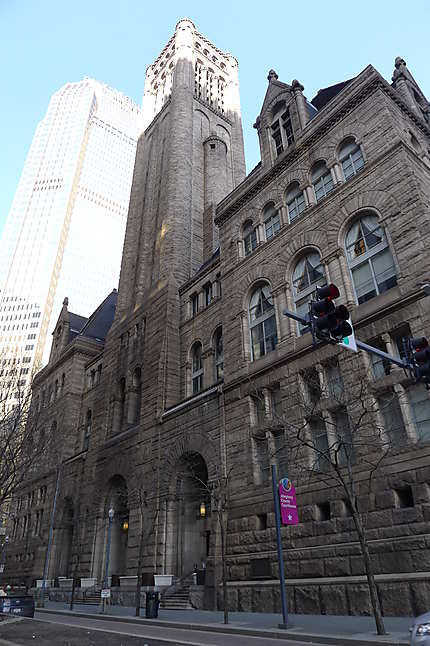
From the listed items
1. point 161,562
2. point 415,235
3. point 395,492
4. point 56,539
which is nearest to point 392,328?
point 415,235

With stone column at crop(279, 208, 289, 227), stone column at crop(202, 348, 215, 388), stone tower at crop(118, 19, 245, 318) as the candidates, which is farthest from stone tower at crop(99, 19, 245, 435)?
stone column at crop(279, 208, 289, 227)

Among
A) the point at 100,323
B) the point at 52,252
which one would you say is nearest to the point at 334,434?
the point at 100,323

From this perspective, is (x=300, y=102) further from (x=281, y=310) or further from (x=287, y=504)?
(x=287, y=504)

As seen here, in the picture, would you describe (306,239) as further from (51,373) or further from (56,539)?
(51,373)

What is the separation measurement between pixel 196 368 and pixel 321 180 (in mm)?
14694

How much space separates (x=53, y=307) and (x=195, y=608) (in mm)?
145275

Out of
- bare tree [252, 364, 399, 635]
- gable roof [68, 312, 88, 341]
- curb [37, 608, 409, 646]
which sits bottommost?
curb [37, 608, 409, 646]

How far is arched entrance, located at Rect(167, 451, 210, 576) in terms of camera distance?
25781mm

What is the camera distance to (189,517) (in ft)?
88.6

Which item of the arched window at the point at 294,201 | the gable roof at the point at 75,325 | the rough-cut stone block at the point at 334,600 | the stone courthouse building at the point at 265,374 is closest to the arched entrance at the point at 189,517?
the stone courthouse building at the point at 265,374

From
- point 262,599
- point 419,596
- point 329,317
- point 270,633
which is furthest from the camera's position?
point 262,599

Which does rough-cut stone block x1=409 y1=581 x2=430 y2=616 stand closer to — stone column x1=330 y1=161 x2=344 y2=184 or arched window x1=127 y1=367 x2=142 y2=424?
stone column x1=330 y1=161 x2=344 y2=184

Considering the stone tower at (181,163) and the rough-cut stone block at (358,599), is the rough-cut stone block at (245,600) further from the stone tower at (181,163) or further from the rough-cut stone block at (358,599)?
the stone tower at (181,163)

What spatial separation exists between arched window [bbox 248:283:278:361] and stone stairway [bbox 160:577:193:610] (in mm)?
12356
